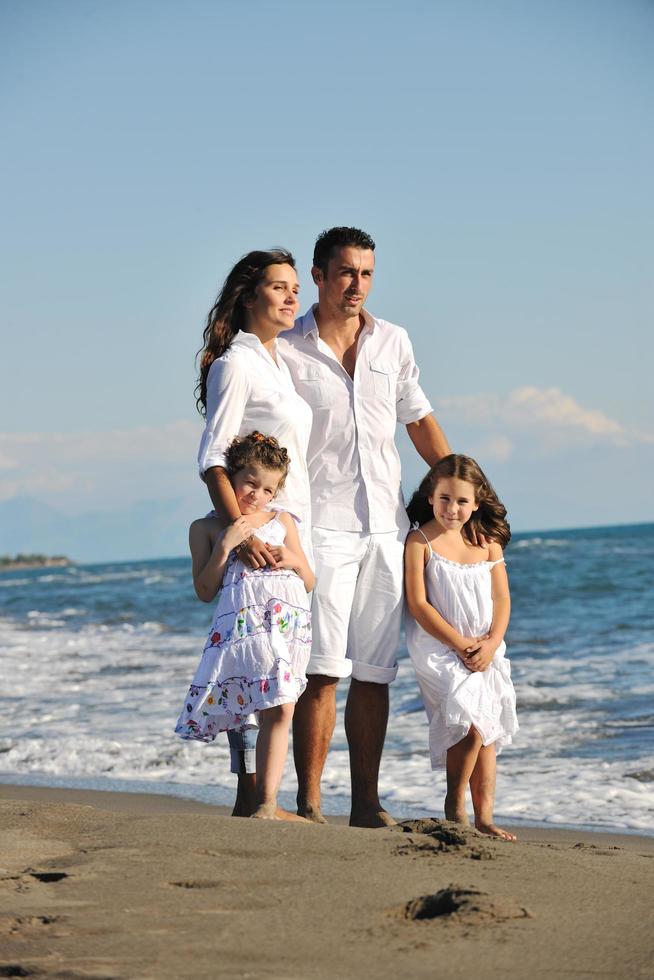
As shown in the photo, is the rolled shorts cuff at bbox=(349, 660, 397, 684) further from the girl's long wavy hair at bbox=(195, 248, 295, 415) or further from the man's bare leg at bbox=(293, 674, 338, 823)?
the girl's long wavy hair at bbox=(195, 248, 295, 415)

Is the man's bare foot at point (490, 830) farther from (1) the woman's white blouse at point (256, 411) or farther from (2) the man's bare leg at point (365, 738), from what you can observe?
(1) the woman's white blouse at point (256, 411)

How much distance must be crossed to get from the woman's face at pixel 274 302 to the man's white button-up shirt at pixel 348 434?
169mm

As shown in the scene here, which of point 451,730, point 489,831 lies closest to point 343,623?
point 451,730

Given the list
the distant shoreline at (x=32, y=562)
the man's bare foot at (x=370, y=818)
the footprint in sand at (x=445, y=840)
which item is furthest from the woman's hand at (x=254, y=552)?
the distant shoreline at (x=32, y=562)

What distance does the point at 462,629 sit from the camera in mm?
4219

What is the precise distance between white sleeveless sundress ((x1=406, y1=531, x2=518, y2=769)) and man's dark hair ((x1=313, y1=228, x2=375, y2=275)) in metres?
1.12

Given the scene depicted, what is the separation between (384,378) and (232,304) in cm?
63

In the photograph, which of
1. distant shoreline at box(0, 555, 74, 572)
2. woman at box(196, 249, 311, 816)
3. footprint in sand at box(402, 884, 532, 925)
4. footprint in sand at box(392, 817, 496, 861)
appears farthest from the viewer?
distant shoreline at box(0, 555, 74, 572)

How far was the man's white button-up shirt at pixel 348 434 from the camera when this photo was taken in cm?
426

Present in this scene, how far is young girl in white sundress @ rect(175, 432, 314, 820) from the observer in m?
3.83

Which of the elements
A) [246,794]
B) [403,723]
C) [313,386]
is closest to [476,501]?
[313,386]

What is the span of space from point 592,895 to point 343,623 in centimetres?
155

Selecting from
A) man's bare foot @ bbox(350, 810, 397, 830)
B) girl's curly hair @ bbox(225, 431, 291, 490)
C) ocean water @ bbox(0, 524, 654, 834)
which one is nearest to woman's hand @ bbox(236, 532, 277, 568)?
girl's curly hair @ bbox(225, 431, 291, 490)

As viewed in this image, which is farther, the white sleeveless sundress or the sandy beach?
the white sleeveless sundress
